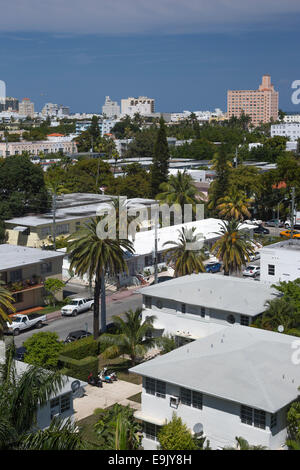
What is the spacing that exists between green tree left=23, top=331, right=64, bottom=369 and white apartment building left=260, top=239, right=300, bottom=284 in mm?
15444

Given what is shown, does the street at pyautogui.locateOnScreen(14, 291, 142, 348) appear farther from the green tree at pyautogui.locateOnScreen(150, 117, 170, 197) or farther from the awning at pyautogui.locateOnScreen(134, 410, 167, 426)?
the green tree at pyautogui.locateOnScreen(150, 117, 170, 197)

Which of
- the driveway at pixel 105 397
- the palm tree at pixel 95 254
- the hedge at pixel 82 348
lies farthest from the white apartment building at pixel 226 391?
the palm tree at pixel 95 254

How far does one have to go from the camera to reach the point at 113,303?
44375 mm

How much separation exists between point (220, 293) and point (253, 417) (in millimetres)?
13194

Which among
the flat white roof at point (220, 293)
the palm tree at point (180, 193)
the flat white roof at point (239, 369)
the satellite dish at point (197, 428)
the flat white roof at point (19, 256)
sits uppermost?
the palm tree at point (180, 193)

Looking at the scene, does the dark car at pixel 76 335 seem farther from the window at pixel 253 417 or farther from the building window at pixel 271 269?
the window at pixel 253 417

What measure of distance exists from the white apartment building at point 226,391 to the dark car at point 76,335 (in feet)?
35.7

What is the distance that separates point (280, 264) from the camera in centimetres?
4000

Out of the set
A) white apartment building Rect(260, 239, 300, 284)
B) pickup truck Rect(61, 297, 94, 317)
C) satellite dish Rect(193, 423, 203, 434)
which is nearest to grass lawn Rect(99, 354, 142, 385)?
pickup truck Rect(61, 297, 94, 317)

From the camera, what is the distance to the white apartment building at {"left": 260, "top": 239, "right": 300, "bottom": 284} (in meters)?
39.3

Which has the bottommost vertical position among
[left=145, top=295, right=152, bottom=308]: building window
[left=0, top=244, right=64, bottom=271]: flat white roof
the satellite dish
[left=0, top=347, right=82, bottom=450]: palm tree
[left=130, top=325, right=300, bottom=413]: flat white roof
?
the satellite dish

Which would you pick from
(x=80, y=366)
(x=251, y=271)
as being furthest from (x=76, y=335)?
(x=251, y=271)

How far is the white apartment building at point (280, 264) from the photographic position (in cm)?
3928
